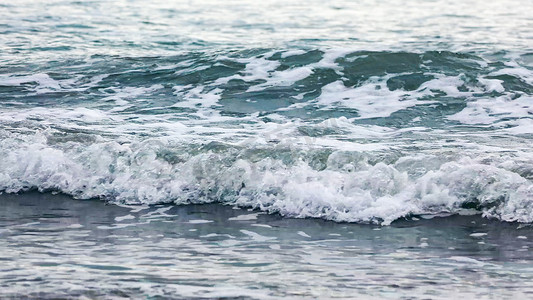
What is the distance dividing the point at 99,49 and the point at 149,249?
27.2 feet

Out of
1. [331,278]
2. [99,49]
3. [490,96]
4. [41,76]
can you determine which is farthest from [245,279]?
[99,49]

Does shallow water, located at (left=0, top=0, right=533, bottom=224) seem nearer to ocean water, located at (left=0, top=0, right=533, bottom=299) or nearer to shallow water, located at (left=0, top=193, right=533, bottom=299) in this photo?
ocean water, located at (left=0, top=0, right=533, bottom=299)

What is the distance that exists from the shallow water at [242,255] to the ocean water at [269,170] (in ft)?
0.06

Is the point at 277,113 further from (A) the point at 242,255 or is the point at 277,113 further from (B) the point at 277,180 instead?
(A) the point at 242,255

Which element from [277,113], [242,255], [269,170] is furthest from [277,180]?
[277,113]

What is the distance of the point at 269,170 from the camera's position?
22.5 ft

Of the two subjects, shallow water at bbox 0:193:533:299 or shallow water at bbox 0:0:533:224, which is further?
shallow water at bbox 0:0:533:224

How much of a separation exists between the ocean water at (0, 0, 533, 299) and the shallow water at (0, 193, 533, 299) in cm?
2

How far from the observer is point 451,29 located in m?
15.2

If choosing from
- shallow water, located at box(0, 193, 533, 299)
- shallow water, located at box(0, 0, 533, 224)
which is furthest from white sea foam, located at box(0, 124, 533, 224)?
shallow water, located at box(0, 193, 533, 299)

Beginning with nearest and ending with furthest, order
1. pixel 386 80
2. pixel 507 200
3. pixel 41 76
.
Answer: pixel 507 200 < pixel 386 80 < pixel 41 76

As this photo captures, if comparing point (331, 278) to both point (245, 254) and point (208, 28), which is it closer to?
point (245, 254)

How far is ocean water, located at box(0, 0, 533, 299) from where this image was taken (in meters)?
5.05

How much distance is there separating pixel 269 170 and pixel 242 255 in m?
1.54
